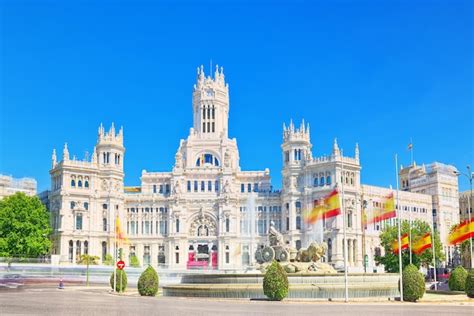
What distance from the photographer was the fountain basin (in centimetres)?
4953

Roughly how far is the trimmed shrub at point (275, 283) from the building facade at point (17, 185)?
362 feet

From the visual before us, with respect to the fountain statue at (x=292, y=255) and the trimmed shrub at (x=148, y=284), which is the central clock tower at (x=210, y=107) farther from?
the trimmed shrub at (x=148, y=284)

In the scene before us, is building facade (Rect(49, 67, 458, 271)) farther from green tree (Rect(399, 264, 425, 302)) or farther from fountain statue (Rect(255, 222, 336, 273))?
green tree (Rect(399, 264, 425, 302))

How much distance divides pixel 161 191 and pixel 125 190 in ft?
40.4

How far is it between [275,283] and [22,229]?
262 ft

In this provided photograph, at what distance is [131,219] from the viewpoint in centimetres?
13812

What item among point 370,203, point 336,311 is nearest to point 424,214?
point 370,203

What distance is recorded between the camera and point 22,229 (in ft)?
378

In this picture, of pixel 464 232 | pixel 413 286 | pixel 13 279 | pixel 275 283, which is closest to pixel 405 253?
pixel 464 232

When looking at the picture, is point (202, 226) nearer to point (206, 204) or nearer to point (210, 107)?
point (206, 204)

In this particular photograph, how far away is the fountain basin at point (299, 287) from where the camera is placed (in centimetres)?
4953

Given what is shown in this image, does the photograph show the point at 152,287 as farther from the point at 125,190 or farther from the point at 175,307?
the point at 125,190

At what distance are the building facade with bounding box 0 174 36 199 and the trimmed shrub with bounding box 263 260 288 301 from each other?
11042 centimetres

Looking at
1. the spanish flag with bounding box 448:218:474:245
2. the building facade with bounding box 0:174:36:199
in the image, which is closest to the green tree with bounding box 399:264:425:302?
the spanish flag with bounding box 448:218:474:245
